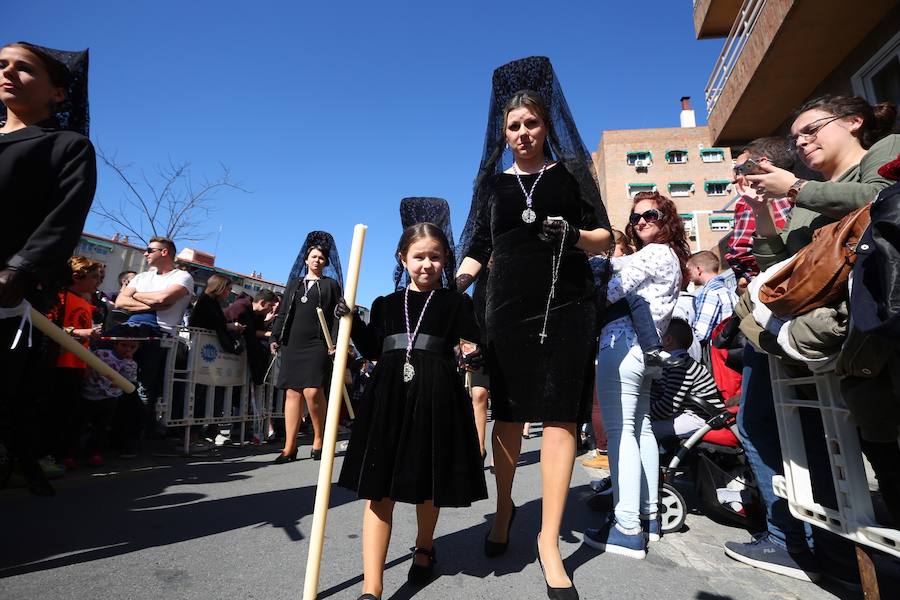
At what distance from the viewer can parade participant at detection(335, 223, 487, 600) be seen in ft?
6.25

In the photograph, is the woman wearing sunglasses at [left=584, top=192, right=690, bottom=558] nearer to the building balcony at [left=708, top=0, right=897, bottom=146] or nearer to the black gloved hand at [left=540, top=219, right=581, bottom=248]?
the black gloved hand at [left=540, top=219, right=581, bottom=248]

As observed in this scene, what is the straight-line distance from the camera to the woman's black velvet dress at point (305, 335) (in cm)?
512

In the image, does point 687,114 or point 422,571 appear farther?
point 687,114

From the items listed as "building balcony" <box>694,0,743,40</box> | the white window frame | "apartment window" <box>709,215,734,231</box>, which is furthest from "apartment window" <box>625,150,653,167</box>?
the white window frame

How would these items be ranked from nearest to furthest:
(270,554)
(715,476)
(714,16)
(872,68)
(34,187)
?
(34,187) → (270,554) → (715,476) → (872,68) → (714,16)

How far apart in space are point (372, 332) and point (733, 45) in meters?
11.3

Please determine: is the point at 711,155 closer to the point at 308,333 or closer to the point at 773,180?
the point at 308,333

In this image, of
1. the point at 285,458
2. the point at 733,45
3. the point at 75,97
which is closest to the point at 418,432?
the point at 75,97

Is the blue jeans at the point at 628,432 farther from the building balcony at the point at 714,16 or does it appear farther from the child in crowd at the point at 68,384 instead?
the building balcony at the point at 714,16

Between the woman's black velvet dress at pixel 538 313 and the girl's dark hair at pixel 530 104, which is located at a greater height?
the girl's dark hair at pixel 530 104


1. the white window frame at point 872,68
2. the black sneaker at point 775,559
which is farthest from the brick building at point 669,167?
the black sneaker at point 775,559

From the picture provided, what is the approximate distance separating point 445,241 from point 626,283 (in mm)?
1055

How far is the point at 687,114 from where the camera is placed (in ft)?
134

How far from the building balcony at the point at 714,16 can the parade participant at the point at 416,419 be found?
12.8m
